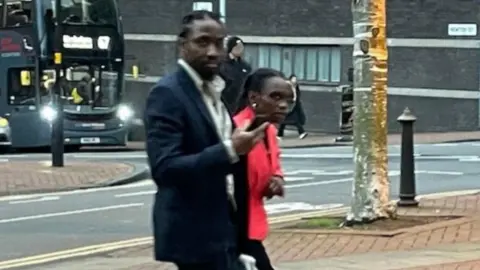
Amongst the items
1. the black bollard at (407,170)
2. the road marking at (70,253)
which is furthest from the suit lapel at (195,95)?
the black bollard at (407,170)

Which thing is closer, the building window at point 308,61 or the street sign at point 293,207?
the street sign at point 293,207

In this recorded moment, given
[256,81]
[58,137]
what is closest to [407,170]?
[256,81]

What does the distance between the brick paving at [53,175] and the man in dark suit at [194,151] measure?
44.1 feet

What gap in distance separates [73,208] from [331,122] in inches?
1018

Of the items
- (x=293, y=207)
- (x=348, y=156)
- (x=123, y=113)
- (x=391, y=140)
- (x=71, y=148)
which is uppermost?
(x=293, y=207)

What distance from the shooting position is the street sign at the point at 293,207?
14.8 meters

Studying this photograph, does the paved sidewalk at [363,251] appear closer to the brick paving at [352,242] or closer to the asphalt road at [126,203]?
the brick paving at [352,242]

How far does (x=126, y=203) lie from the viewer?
16250 mm

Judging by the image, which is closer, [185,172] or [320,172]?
[185,172]

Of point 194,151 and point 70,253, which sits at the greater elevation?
point 194,151

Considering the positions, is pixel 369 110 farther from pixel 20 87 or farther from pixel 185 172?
pixel 20 87

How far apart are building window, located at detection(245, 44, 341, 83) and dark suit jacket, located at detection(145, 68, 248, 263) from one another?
36.3 m

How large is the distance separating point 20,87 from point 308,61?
13.9 meters

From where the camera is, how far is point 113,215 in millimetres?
14844
